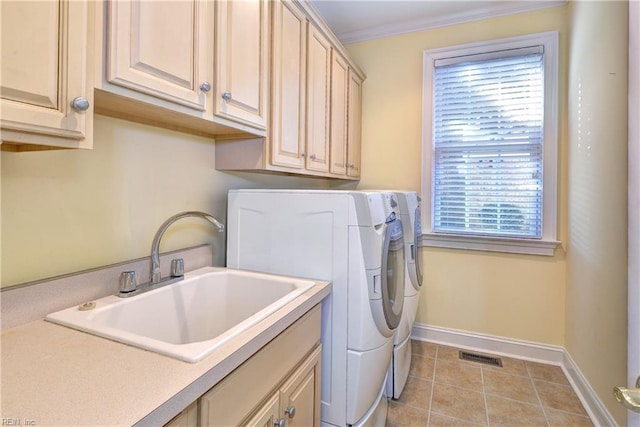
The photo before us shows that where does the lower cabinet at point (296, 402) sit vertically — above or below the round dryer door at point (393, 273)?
below

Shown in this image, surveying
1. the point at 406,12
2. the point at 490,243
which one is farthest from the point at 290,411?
the point at 406,12

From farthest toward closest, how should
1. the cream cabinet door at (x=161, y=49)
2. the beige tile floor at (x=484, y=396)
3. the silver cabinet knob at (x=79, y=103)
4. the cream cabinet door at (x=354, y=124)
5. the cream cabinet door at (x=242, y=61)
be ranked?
1. the cream cabinet door at (x=354, y=124)
2. the beige tile floor at (x=484, y=396)
3. the cream cabinet door at (x=242, y=61)
4. the cream cabinet door at (x=161, y=49)
5. the silver cabinet knob at (x=79, y=103)

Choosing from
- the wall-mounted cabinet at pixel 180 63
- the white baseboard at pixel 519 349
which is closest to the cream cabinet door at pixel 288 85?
the wall-mounted cabinet at pixel 180 63

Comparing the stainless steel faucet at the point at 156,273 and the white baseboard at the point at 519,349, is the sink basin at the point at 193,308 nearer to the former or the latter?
the stainless steel faucet at the point at 156,273

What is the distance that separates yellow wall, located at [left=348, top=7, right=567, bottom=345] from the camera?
2285 millimetres

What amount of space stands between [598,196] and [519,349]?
1.32m

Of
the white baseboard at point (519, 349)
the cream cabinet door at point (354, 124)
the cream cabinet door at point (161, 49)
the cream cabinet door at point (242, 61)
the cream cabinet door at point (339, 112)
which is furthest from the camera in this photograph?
the cream cabinet door at point (354, 124)

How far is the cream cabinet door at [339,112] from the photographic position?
2211mm

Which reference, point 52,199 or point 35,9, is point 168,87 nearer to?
point 35,9

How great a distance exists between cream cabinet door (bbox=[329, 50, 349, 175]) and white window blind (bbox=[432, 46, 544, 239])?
761 mm

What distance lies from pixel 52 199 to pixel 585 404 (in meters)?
2.75

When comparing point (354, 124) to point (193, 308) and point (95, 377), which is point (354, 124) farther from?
point (95, 377)

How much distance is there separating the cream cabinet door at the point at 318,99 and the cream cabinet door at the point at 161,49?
0.84 m

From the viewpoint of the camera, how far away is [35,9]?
639mm
